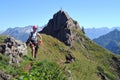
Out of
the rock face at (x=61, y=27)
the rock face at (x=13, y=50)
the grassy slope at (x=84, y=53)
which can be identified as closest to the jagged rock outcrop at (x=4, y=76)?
the rock face at (x=13, y=50)

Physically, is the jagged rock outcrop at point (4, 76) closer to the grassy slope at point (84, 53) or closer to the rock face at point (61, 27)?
the grassy slope at point (84, 53)

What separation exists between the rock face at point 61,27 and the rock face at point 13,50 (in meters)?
87.6

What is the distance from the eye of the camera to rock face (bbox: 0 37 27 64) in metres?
27.6

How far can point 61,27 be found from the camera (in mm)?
125812

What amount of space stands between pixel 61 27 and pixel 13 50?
96.0 metres

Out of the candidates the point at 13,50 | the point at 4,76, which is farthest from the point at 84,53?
the point at 4,76

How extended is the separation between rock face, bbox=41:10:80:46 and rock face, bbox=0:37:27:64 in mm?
87572

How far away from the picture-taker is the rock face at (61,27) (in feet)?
399

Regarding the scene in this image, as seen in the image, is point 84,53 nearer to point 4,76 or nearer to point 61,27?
point 61,27

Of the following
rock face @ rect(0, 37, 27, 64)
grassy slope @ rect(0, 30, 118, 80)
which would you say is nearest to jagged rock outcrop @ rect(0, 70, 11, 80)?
rock face @ rect(0, 37, 27, 64)

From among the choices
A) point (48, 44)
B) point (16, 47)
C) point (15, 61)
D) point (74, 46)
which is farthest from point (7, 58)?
point (74, 46)

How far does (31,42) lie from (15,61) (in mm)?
5666

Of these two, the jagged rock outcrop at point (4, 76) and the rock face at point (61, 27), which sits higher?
the rock face at point (61, 27)

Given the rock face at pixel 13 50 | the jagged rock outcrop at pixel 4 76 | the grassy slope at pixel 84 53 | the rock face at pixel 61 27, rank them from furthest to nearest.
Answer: the rock face at pixel 61 27 < the grassy slope at pixel 84 53 < the rock face at pixel 13 50 < the jagged rock outcrop at pixel 4 76
